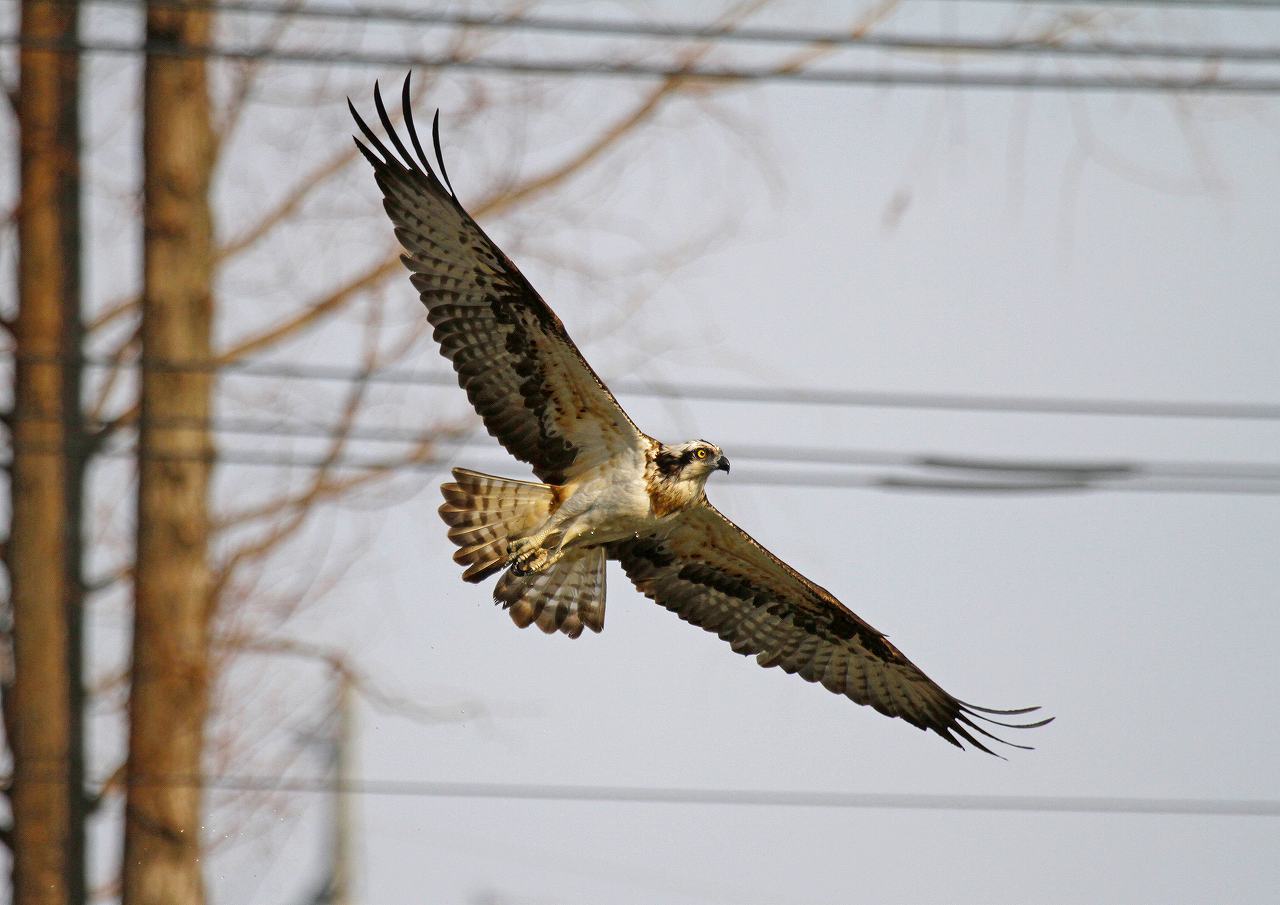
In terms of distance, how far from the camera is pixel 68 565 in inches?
400

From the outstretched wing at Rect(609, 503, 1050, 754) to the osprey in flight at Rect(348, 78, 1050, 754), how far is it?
10mm

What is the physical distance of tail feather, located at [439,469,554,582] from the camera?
7.11 metres

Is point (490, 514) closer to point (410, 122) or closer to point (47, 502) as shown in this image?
point (410, 122)

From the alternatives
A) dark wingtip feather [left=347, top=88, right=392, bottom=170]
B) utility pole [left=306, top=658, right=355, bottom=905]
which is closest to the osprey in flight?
dark wingtip feather [left=347, top=88, right=392, bottom=170]

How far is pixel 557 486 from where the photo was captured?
7.09 meters

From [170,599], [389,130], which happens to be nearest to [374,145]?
[389,130]

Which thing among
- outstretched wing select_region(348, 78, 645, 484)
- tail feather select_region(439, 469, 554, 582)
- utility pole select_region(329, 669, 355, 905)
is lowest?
utility pole select_region(329, 669, 355, 905)

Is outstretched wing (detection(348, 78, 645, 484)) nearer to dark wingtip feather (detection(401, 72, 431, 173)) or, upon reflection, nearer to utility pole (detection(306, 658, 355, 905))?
dark wingtip feather (detection(401, 72, 431, 173))

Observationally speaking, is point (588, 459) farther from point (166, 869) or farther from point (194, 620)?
point (166, 869)

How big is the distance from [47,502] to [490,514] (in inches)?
162

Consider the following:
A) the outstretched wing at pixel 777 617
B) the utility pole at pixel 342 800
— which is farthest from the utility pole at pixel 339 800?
the outstretched wing at pixel 777 617

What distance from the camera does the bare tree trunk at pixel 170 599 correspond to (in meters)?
9.77

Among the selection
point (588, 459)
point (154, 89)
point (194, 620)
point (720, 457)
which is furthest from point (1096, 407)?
point (154, 89)

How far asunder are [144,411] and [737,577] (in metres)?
3.78
